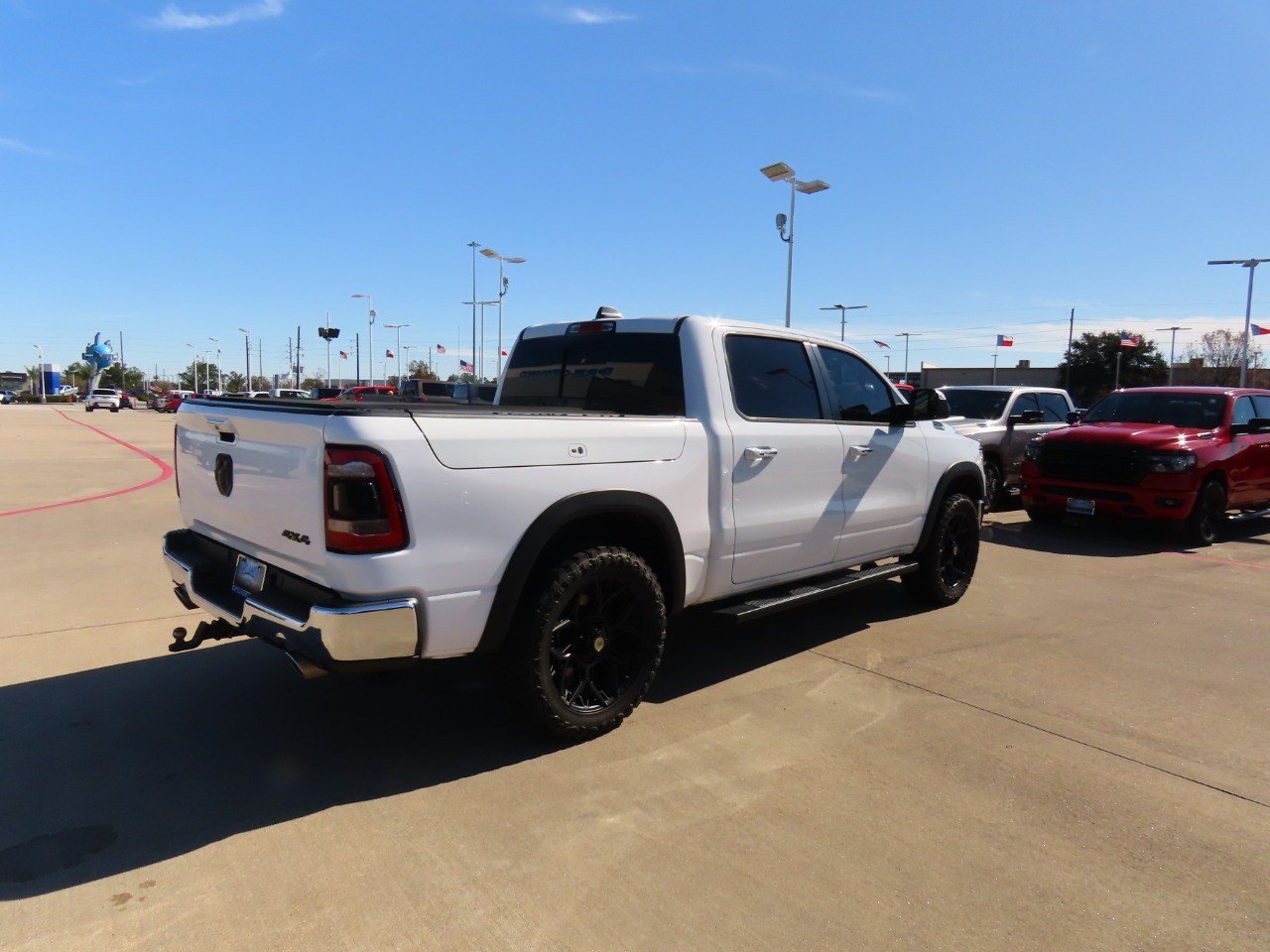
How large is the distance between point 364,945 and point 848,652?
139 inches

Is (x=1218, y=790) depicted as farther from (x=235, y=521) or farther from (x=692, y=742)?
(x=235, y=521)

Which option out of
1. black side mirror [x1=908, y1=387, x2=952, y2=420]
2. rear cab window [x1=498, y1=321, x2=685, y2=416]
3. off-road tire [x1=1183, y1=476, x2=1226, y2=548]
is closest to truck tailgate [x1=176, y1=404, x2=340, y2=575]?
rear cab window [x1=498, y1=321, x2=685, y2=416]

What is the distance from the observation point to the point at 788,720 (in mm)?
4148

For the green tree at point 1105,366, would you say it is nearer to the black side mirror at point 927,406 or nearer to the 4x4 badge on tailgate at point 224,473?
the black side mirror at point 927,406

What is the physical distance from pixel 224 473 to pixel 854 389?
12.2 feet

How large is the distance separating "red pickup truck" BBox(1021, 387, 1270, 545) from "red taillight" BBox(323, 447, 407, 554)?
9.00 metres

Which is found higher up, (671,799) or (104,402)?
(104,402)

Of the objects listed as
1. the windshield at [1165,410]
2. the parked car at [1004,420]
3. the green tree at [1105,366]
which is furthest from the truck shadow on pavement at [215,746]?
the green tree at [1105,366]

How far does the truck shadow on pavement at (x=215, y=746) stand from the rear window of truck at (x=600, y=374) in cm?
157

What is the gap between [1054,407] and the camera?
1346 centimetres

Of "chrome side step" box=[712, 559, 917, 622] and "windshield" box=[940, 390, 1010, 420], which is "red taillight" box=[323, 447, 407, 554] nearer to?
"chrome side step" box=[712, 559, 917, 622]

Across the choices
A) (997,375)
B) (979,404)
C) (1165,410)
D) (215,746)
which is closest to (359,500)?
(215,746)

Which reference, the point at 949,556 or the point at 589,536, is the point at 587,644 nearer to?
the point at 589,536

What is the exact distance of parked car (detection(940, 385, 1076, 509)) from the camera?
11.8 metres
